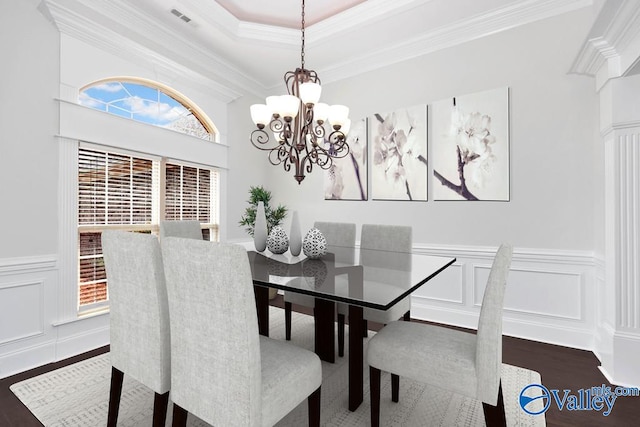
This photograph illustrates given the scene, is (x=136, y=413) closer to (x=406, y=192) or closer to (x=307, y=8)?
(x=406, y=192)

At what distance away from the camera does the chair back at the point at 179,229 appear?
256 cm

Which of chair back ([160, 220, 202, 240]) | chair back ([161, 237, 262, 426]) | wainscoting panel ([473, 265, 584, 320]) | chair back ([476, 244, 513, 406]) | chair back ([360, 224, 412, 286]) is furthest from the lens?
wainscoting panel ([473, 265, 584, 320])

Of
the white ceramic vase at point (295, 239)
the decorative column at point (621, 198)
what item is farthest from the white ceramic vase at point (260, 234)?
the decorative column at point (621, 198)

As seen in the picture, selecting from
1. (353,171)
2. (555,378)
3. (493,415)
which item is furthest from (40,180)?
(555,378)

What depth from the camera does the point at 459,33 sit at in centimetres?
311

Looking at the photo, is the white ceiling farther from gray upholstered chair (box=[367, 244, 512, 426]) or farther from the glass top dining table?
gray upholstered chair (box=[367, 244, 512, 426])

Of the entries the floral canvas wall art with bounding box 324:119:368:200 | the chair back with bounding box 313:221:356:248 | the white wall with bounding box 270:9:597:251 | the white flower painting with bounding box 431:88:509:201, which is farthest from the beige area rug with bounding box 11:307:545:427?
the floral canvas wall art with bounding box 324:119:368:200

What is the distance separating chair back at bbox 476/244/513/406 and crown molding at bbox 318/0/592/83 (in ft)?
8.95

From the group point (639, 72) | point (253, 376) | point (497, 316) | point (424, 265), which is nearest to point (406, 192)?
point (424, 265)

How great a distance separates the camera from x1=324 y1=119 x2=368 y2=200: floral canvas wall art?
3742mm

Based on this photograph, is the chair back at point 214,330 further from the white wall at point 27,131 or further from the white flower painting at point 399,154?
the white flower painting at point 399,154

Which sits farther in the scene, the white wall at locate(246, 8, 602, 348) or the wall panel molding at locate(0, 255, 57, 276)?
the white wall at locate(246, 8, 602, 348)

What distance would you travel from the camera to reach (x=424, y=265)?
200cm

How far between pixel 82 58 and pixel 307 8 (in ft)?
6.77
